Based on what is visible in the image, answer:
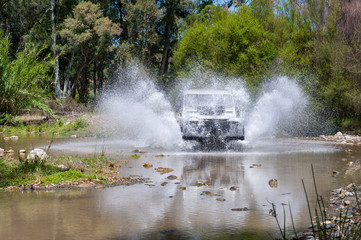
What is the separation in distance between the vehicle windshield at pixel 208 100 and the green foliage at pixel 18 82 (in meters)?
8.15

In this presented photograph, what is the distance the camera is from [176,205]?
8.09 metres

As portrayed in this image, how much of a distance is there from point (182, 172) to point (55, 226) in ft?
18.0

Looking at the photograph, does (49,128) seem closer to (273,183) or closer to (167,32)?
(273,183)

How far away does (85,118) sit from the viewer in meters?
32.1

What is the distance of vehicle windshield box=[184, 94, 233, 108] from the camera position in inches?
704

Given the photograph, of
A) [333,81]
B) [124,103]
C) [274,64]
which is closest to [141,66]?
[124,103]

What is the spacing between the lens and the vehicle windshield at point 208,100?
58.7ft

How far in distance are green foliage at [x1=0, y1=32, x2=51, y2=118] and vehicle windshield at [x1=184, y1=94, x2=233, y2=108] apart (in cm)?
815

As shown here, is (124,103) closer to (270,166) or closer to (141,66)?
(141,66)

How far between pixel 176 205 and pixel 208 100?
10219mm

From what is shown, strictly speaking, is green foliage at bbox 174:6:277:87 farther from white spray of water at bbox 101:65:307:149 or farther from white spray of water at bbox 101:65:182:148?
white spray of water at bbox 101:65:182:148

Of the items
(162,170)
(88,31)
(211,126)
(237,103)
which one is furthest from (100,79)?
(162,170)

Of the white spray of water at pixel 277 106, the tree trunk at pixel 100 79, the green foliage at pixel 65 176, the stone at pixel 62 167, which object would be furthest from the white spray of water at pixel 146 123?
the tree trunk at pixel 100 79

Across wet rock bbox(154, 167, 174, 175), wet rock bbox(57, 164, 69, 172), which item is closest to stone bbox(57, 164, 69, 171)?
wet rock bbox(57, 164, 69, 172)
